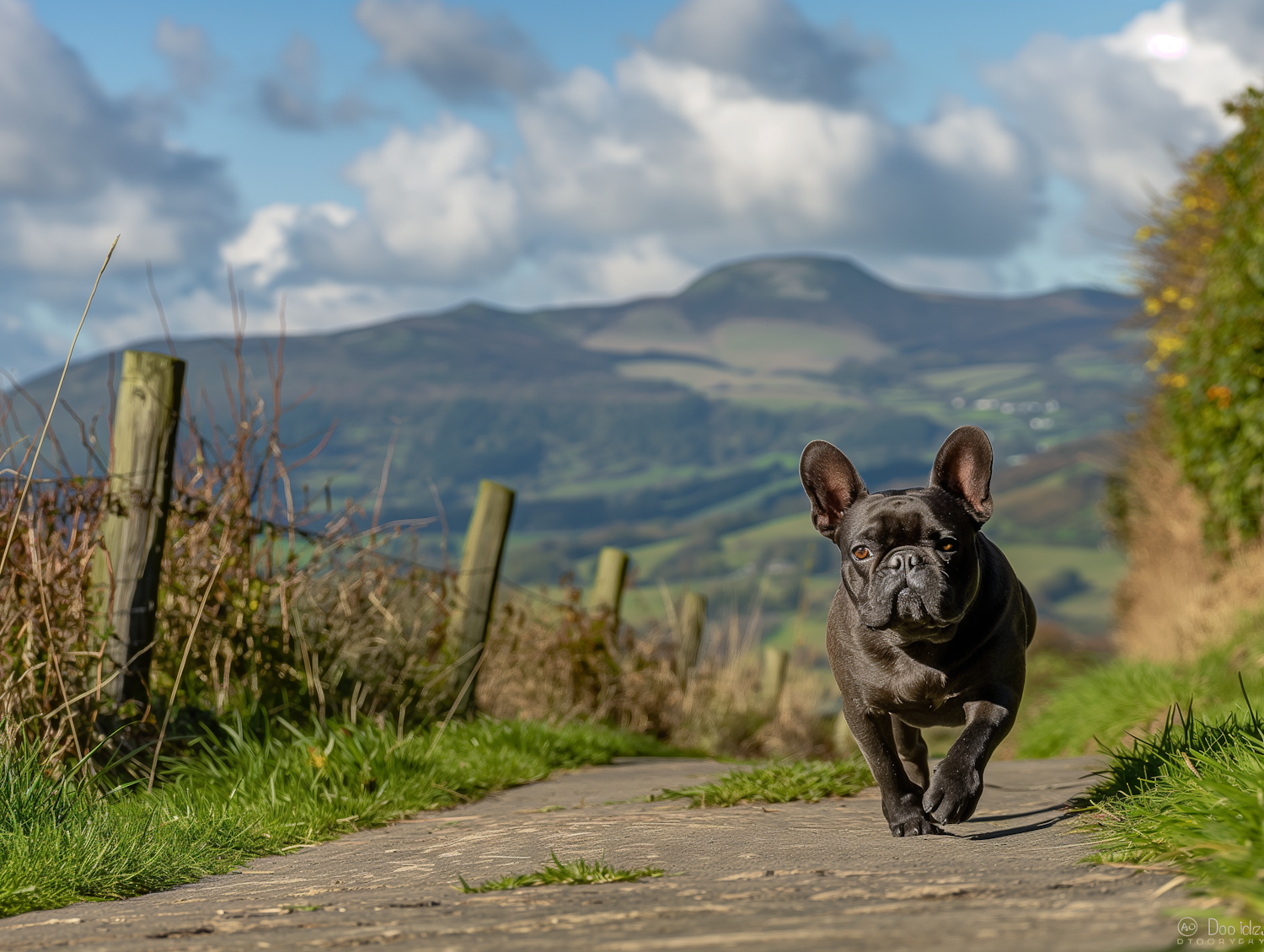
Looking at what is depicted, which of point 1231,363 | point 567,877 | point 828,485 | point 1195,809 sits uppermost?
point 1231,363

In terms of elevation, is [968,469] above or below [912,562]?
above

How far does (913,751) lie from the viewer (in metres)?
4.89

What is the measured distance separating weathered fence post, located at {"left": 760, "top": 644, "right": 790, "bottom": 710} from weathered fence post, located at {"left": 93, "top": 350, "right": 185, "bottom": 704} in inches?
406

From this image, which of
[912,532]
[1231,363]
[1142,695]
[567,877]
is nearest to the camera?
[567,877]

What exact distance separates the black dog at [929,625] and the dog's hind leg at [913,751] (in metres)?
0.42

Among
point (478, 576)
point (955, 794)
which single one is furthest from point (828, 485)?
point (478, 576)

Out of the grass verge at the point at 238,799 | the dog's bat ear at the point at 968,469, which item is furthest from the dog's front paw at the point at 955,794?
the grass verge at the point at 238,799

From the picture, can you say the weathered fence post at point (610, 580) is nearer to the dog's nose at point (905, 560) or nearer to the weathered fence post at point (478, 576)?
the weathered fence post at point (478, 576)

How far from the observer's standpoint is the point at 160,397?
235 inches

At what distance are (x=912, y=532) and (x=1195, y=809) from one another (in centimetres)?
131

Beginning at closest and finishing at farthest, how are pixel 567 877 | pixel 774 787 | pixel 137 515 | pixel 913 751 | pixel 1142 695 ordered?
pixel 567 877 → pixel 913 751 → pixel 774 787 → pixel 137 515 → pixel 1142 695

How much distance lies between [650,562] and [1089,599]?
170 ft

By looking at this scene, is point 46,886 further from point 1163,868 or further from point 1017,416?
point 1017,416

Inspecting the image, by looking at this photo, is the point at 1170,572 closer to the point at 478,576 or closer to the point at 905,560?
the point at 478,576
